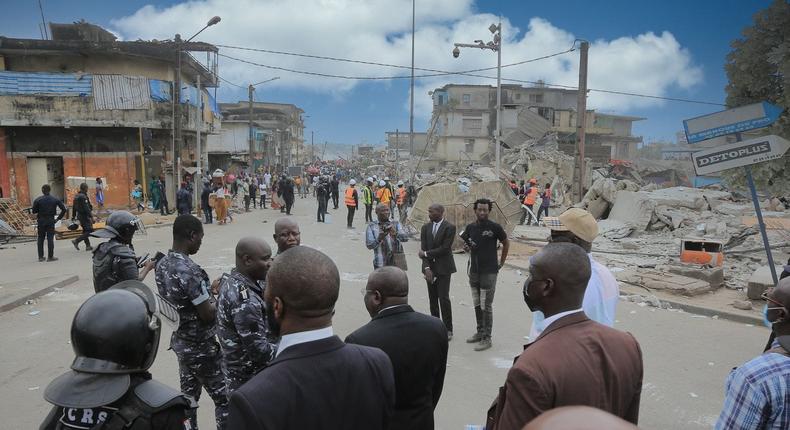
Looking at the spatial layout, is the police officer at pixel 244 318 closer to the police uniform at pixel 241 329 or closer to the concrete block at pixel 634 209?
the police uniform at pixel 241 329

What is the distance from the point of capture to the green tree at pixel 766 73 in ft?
24.5

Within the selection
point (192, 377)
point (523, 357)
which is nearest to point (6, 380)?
point (192, 377)

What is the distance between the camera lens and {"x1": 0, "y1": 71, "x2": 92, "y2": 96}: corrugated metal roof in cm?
2195

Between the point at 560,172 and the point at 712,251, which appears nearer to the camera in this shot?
the point at 712,251

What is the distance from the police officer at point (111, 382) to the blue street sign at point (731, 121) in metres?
7.31

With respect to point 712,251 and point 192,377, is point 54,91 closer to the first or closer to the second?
point 192,377

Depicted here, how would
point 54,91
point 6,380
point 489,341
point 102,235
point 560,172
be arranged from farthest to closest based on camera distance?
1. point 560,172
2. point 54,91
3. point 489,341
4. point 6,380
5. point 102,235

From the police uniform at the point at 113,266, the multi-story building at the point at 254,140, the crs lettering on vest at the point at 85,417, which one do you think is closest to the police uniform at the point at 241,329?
the crs lettering on vest at the point at 85,417

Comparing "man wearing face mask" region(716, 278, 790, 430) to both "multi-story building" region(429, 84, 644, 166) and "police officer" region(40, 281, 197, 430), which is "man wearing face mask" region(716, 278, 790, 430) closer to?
"police officer" region(40, 281, 197, 430)

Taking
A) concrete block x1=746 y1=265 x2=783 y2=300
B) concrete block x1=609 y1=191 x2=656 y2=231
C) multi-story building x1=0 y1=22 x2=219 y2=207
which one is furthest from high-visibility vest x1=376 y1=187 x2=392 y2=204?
concrete block x1=746 y1=265 x2=783 y2=300

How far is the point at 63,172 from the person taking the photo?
941 inches

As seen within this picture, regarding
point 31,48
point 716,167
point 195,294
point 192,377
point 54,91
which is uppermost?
point 31,48

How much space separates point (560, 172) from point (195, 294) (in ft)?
105

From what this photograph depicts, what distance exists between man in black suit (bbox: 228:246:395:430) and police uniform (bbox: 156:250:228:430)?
172 cm
